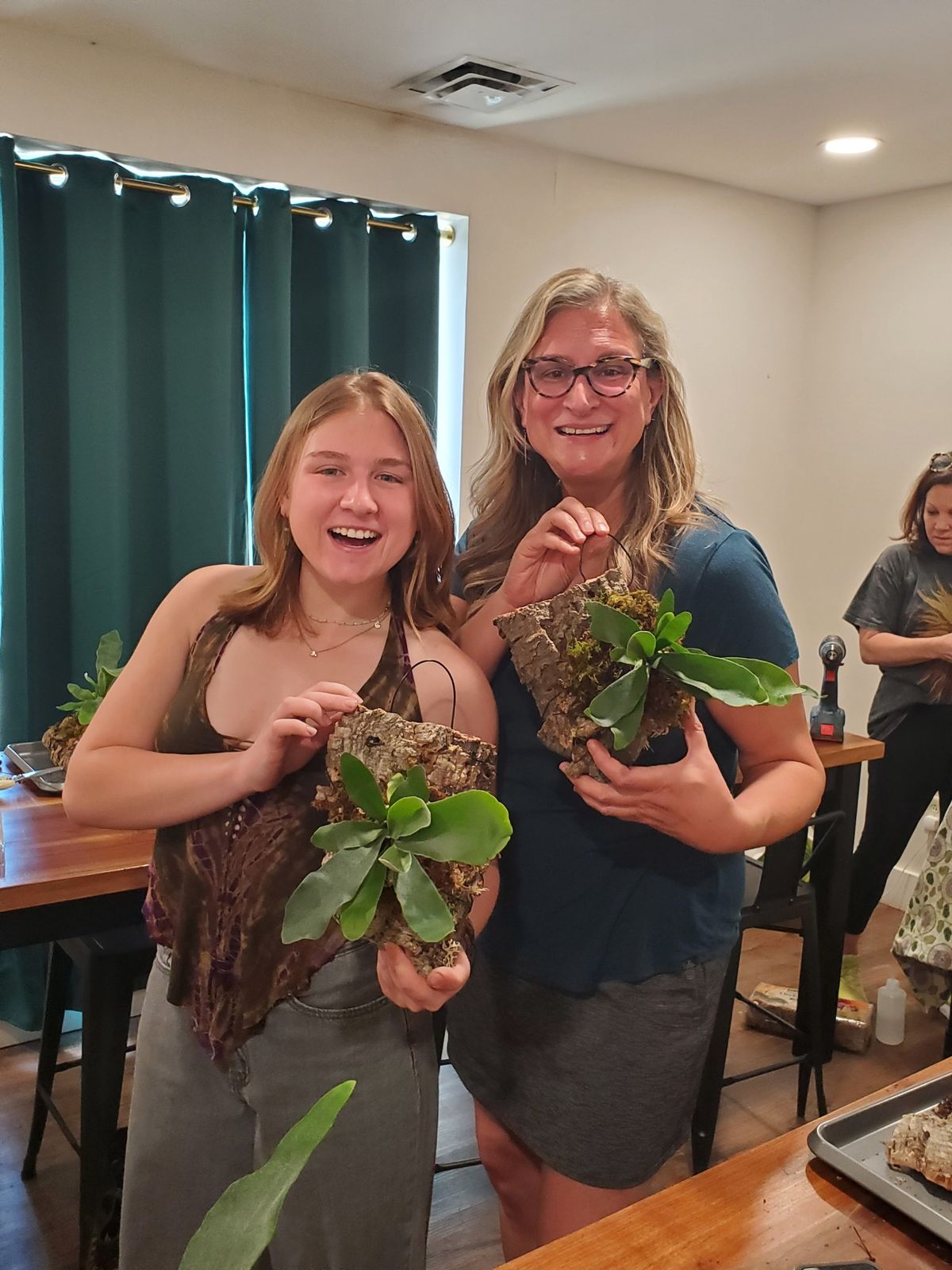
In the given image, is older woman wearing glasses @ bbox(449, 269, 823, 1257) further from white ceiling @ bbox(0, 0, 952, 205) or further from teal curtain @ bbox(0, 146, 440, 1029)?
teal curtain @ bbox(0, 146, 440, 1029)

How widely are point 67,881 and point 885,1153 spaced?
1265 millimetres

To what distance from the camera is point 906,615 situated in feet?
10.9

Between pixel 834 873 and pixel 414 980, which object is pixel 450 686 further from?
pixel 834 873

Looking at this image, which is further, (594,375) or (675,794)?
(594,375)

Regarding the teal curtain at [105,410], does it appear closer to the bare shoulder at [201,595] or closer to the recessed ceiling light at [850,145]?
the bare shoulder at [201,595]

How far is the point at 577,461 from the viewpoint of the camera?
1.31 meters

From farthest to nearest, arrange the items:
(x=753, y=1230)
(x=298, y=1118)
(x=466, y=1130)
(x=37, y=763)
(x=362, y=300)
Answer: (x=362, y=300)
(x=466, y=1130)
(x=37, y=763)
(x=298, y=1118)
(x=753, y=1230)

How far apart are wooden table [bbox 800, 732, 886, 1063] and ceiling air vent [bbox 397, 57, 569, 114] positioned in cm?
193

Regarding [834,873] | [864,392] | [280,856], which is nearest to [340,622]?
[280,856]

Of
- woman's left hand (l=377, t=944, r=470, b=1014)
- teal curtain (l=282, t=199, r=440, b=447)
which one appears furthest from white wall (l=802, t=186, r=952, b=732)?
woman's left hand (l=377, t=944, r=470, b=1014)

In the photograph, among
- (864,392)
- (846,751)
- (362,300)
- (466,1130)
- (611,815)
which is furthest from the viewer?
(864,392)

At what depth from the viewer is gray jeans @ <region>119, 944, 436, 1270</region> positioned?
112cm

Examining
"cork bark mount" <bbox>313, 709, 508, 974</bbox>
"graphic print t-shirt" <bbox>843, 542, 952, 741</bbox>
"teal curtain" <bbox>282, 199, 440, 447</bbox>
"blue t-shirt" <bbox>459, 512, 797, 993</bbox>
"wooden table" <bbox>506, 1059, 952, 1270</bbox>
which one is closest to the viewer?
"wooden table" <bbox>506, 1059, 952, 1270</bbox>

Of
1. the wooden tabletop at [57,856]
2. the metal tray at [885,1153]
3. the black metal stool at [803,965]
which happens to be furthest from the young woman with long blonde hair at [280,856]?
the black metal stool at [803,965]
